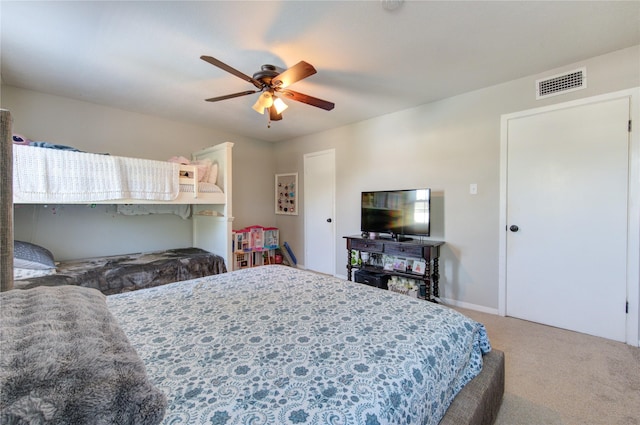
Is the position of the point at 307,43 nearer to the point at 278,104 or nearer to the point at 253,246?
the point at 278,104

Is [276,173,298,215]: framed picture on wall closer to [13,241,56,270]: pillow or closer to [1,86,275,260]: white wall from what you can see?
[1,86,275,260]: white wall

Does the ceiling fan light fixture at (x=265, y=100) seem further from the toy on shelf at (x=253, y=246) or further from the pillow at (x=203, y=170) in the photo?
the toy on shelf at (x=253, y=246)

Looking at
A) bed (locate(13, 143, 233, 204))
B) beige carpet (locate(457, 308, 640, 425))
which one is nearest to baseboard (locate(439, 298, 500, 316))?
beige carpet (locate(457, 308, 640, 425))

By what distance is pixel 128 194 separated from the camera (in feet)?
8.67

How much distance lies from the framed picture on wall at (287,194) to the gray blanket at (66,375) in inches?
167

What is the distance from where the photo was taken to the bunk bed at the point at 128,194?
2.23 meters

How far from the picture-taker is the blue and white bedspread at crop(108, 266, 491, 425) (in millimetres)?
755

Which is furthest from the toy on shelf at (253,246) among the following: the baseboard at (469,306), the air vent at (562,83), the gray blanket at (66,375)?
the air vent at (562,83)

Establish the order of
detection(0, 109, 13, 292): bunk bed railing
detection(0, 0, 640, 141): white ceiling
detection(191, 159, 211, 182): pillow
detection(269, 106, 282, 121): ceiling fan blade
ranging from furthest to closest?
detection(191, 159, 211, 182): pillow
detection(269, 106, 282, 121): ceiling fan blade
detection(0, 0, 640, 141): white ceiling
detection(0, 109, 13, 292): bunk bed railing

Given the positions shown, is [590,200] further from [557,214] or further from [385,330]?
[385,330]

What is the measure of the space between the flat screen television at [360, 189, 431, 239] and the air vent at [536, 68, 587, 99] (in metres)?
1.34

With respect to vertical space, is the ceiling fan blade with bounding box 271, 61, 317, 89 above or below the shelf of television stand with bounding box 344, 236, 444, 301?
above

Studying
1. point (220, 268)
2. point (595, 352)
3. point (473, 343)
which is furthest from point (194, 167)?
point (595, 352)

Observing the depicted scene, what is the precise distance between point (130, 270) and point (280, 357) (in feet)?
7.98
